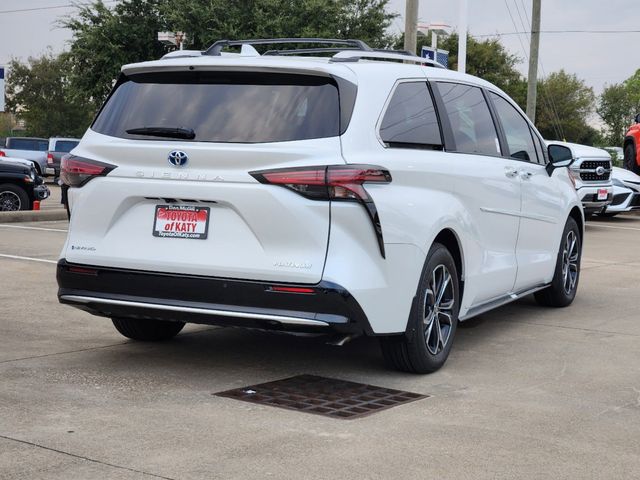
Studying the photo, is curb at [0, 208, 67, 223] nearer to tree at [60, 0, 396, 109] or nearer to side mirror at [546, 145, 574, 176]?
side mirror at [546, 145, 574, 176]

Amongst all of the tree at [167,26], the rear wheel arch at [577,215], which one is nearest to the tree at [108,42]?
the tree at [167,26]

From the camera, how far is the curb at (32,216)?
17562 mm

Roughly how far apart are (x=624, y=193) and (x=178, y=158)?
16063mm

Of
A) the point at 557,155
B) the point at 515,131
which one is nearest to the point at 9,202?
the point at 557,155

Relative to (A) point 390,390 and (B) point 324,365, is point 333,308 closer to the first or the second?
(A) point 390,390

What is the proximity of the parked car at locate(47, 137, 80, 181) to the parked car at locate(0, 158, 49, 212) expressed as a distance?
19243 millimetres

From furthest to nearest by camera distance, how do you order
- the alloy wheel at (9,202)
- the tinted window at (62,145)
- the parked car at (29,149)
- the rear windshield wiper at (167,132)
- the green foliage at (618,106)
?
the green foliage at (618,106)
the parked car at (29,149)
the tinted window at (62,145)
the alloy wheel at (9,202)
the rear windshield wiper at (167,132)

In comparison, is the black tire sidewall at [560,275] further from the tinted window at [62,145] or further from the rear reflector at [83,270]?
the tinted window at [62,145]

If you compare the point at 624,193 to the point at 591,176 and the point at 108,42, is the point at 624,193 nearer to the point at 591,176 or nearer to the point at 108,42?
the point at 591,176

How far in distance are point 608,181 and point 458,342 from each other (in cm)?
1236

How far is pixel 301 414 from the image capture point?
540 cm

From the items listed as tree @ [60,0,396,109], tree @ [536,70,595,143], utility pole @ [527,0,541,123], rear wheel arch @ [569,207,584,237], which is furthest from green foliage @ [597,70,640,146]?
rear wheel arch @ [569,207,584,237]

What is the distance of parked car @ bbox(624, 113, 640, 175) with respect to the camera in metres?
23.3

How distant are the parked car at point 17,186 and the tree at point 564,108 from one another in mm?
77186
